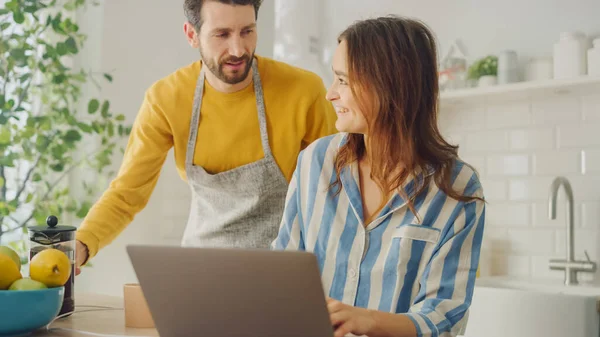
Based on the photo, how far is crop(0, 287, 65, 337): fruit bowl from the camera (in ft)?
4.77

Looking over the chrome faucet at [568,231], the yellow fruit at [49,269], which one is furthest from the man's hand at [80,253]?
the chrome faucet at [568,231]

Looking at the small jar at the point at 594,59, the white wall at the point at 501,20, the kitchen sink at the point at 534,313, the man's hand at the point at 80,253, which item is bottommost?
the kitchen sink at the point at 534,313

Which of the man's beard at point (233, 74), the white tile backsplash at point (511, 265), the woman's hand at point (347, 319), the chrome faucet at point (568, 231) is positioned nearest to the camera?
the woman's hand at point (347, 319)

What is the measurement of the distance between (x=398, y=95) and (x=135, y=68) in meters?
2.03

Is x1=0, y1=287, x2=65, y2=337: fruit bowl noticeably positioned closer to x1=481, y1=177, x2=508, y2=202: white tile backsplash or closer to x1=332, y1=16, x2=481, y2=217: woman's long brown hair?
x1=332, y1=16, x2=481, y2=217: woman's long brown hair

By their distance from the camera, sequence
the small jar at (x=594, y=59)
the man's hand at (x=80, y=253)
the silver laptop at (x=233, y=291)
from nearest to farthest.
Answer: the silver laptop at (x=233, y=291) → the man's hand at (x=80, y=253) → the small jar at (x=594, y=59)

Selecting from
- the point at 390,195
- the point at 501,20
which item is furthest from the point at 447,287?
the point at 501,20

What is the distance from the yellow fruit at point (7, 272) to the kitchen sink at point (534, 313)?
1731 millimetres

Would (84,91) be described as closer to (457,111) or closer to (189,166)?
(189,166)

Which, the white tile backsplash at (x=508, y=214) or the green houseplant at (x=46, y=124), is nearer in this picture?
the green houseplant at (x=46, y=124)

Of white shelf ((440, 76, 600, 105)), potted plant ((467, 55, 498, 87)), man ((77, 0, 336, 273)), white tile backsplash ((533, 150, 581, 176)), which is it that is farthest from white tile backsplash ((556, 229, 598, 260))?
man ((77, 0, 336, 273))

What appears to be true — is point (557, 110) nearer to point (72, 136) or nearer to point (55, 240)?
point (72, 136)

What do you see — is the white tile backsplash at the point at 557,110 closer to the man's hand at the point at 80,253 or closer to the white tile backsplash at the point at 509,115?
the white tile backsplash at the point at 509,115

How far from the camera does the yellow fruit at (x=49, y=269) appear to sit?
1.53 metres
